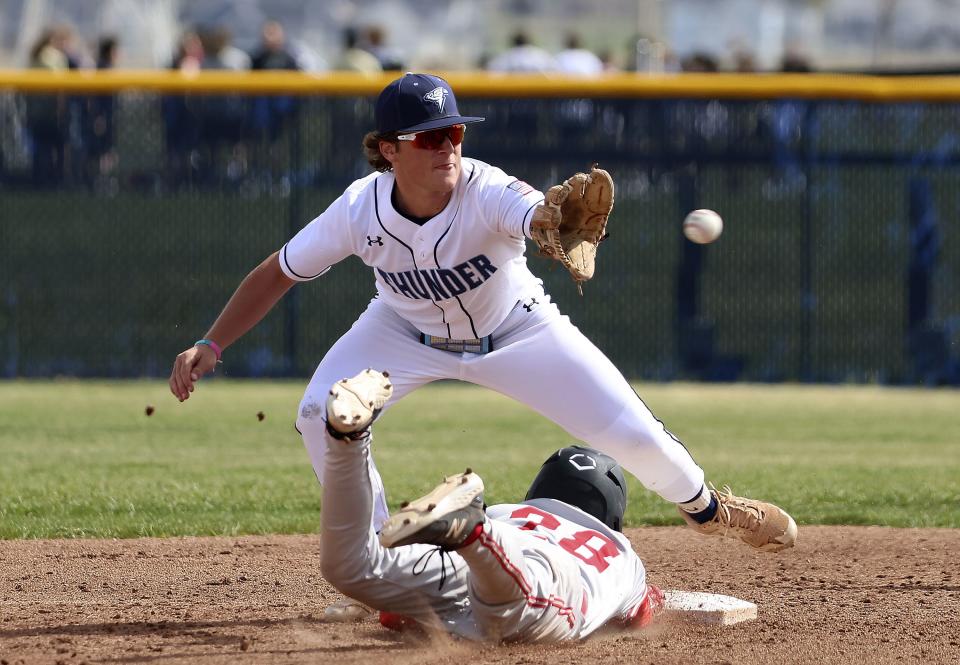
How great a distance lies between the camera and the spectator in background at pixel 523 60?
12.5 meters

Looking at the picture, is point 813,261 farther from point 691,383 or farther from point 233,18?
point 233,18

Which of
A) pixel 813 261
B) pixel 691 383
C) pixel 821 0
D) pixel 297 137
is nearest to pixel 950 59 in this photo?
pixel 821 0

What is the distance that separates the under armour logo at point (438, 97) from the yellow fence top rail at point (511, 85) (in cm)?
695

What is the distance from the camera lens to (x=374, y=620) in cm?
439

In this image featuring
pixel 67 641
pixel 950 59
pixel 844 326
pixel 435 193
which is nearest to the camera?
pixel 67 641

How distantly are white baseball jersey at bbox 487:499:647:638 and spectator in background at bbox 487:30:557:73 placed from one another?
8.61 metres

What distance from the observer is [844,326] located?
36.7ft

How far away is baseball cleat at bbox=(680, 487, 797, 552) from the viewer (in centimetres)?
Answer: 463

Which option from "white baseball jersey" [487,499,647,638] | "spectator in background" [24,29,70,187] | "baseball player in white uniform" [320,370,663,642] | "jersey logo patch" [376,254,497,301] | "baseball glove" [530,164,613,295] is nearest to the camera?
"baseball player in white uniform" [320,370,663,642]

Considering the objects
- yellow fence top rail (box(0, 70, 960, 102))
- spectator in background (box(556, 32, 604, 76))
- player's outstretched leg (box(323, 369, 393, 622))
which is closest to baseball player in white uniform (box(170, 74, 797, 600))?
player's outstretched leg (box(323, 369, 393, 622))

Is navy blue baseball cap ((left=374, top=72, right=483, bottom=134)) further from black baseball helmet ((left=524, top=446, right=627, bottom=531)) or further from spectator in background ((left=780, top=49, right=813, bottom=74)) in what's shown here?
spectator in background ((left=780, top=49, right=813, bottom=74))

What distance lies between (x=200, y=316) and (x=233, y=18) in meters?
6.31

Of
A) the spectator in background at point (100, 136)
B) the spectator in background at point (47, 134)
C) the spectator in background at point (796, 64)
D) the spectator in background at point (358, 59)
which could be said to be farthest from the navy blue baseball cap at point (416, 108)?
the spectator in background at point (796, 64)

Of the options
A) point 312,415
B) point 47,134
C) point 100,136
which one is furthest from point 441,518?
point 47,134
